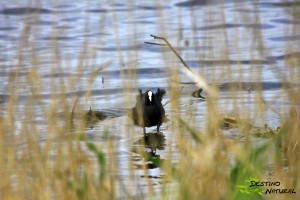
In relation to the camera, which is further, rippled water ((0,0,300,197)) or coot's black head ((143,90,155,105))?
coot's black head ((143,90,155,105))

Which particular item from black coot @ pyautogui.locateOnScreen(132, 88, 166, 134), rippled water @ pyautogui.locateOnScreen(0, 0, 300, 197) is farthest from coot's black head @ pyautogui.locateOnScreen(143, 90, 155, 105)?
rippled water @ pyautogui.locateOnScreen(0, 0, 300, 197)

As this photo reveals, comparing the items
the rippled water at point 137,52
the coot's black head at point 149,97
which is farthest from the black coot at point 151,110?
the rippled water at point 137,52

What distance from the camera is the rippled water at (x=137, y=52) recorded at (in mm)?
6078

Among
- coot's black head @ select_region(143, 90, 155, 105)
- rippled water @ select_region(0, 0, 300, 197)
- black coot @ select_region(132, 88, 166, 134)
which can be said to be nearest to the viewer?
rippled water @ select_region(0, 0, 300, 197)

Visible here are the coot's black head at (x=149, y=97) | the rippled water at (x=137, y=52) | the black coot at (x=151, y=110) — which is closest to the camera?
the rippled water at (x=137, y=52)

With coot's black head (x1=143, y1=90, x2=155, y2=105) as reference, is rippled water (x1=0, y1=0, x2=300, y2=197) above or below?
above

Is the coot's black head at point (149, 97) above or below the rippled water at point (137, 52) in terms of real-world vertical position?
below

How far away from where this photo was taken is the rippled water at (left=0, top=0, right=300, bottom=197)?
608 cm

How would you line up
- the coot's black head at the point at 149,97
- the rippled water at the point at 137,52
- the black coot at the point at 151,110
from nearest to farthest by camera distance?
1. the rippled water at the point at 137,52
2. the black coot at the point at 151,110
3. the coot's black head at the point at 149,97

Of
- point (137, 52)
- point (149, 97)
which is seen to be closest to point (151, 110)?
point (149, 97)

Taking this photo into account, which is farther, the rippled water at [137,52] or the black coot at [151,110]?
the black coot at [151,110]

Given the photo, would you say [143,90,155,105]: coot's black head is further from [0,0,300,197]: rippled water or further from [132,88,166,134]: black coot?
[0,0,300,197]: rippled water

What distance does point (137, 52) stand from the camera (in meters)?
6.14

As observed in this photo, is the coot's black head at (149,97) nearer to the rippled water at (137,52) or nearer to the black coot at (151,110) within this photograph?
the black coot at (151,110)
